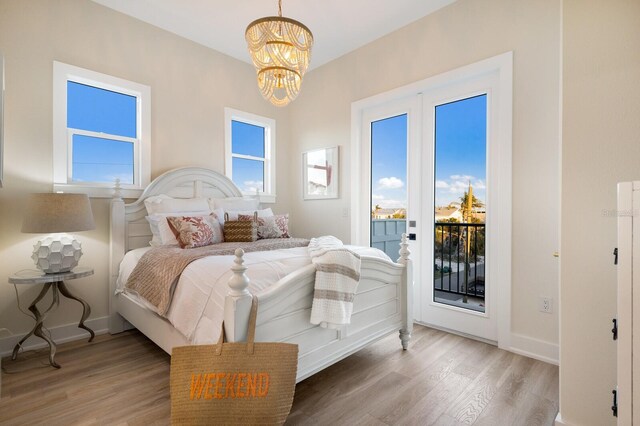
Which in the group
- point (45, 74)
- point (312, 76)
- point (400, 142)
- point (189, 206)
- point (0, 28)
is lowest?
point (189, 206)

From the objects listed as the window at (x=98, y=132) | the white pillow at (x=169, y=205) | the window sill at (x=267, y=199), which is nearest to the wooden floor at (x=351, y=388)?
the white pillow at (x=169, y=205)

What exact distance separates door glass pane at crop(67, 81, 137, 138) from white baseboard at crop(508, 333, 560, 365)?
3.96 metres

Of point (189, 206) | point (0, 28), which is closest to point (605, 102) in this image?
point (189, 206)

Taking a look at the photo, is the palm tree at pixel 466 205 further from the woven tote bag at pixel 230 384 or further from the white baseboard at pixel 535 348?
the woven tote bag at pixel 230 384

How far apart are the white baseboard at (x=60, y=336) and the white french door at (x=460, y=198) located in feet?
9.83

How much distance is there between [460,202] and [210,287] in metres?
2.31

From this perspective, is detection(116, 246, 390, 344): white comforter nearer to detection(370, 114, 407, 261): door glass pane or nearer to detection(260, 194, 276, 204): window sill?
detection(370, 114, 407, 261): door glass pane

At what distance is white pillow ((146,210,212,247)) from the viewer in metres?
2.69

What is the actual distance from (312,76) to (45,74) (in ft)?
9.18

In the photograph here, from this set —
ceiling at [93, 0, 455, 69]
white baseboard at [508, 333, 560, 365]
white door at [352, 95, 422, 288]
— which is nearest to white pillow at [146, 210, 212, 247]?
white door at [352, 95, 422, 288]

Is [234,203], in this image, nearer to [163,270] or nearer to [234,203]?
[234,203]

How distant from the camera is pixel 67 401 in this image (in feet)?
5.84

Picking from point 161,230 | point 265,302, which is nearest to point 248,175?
point 161,230

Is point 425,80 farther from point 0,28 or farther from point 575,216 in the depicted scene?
point 0,28
